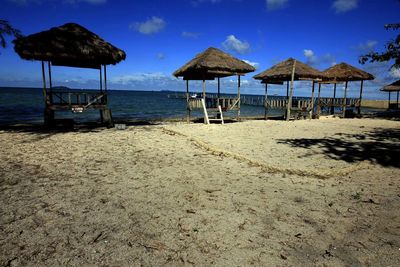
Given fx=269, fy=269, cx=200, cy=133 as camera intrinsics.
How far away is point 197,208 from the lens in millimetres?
3928

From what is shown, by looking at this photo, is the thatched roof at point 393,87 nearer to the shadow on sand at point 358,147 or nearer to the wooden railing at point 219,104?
the wooden railing at point 219,104

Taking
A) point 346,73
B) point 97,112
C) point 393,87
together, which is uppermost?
point 346,73

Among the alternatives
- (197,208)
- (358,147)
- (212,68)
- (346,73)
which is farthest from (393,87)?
(197,208)

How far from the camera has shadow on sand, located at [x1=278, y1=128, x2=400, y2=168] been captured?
273 inches

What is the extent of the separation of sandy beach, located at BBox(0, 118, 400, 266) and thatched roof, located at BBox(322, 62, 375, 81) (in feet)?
43.4

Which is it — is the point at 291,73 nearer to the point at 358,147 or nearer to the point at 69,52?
the point at 358,147

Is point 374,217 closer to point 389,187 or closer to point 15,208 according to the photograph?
point 389,187

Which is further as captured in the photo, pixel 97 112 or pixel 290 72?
pixel 97 112

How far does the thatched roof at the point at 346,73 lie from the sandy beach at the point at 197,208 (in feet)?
43.4

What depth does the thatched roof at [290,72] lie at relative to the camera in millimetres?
16125

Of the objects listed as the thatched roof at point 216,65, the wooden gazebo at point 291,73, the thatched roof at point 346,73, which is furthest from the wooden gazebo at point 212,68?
the thatched roof at point 346,73

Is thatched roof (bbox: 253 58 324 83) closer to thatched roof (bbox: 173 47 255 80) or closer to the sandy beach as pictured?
thatched roof (bbox: 173 47 255 80)

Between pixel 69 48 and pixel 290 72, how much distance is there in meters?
11.9

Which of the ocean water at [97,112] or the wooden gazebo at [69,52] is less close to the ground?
the wooden gazebo at [69,52]
